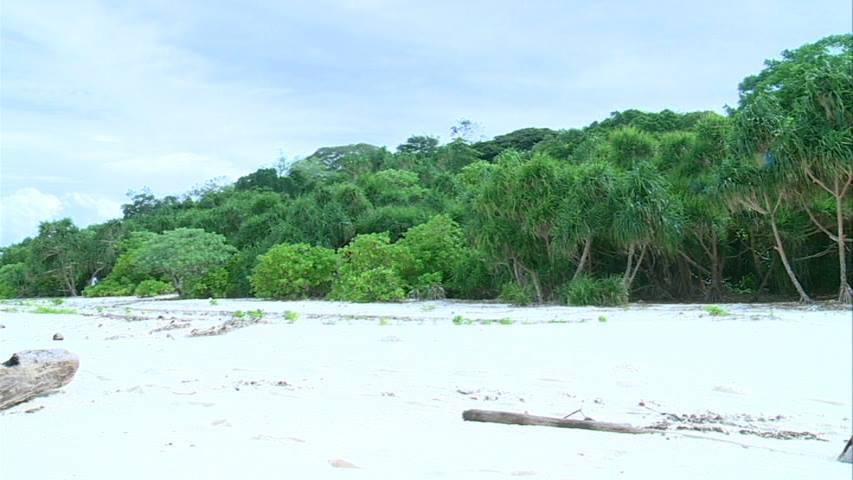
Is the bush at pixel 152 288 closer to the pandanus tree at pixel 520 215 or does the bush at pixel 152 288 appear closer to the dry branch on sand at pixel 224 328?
the pandanus tree at pixel 520 215

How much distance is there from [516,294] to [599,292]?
2.66 metres

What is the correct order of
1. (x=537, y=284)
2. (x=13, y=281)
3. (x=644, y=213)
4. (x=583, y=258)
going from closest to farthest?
(x=644, y=213) → (x=583, y=258) → (x=537, y=284) → (x=13, y=281)

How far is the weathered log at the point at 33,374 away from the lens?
17.4ft

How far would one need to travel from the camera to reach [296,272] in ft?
80.2

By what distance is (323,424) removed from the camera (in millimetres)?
4688

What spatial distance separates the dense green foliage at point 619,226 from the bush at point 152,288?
0.14 meters

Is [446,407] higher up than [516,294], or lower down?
lower down

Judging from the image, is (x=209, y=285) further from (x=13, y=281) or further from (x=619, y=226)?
(x=619, y=226)

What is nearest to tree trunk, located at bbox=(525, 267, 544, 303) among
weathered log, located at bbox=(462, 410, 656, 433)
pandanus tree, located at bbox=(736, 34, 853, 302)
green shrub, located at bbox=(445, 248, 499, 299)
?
green shrub, located at bbox=(445, 248, 499, 299)

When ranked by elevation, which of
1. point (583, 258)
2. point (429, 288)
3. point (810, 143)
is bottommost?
point (429, 288)

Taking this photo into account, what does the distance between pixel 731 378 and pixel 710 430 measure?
183 cm

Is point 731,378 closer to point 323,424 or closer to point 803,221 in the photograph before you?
point 323,424

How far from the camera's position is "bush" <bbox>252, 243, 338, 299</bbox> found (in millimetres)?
24422

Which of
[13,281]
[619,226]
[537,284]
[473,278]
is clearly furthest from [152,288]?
[619,226]
